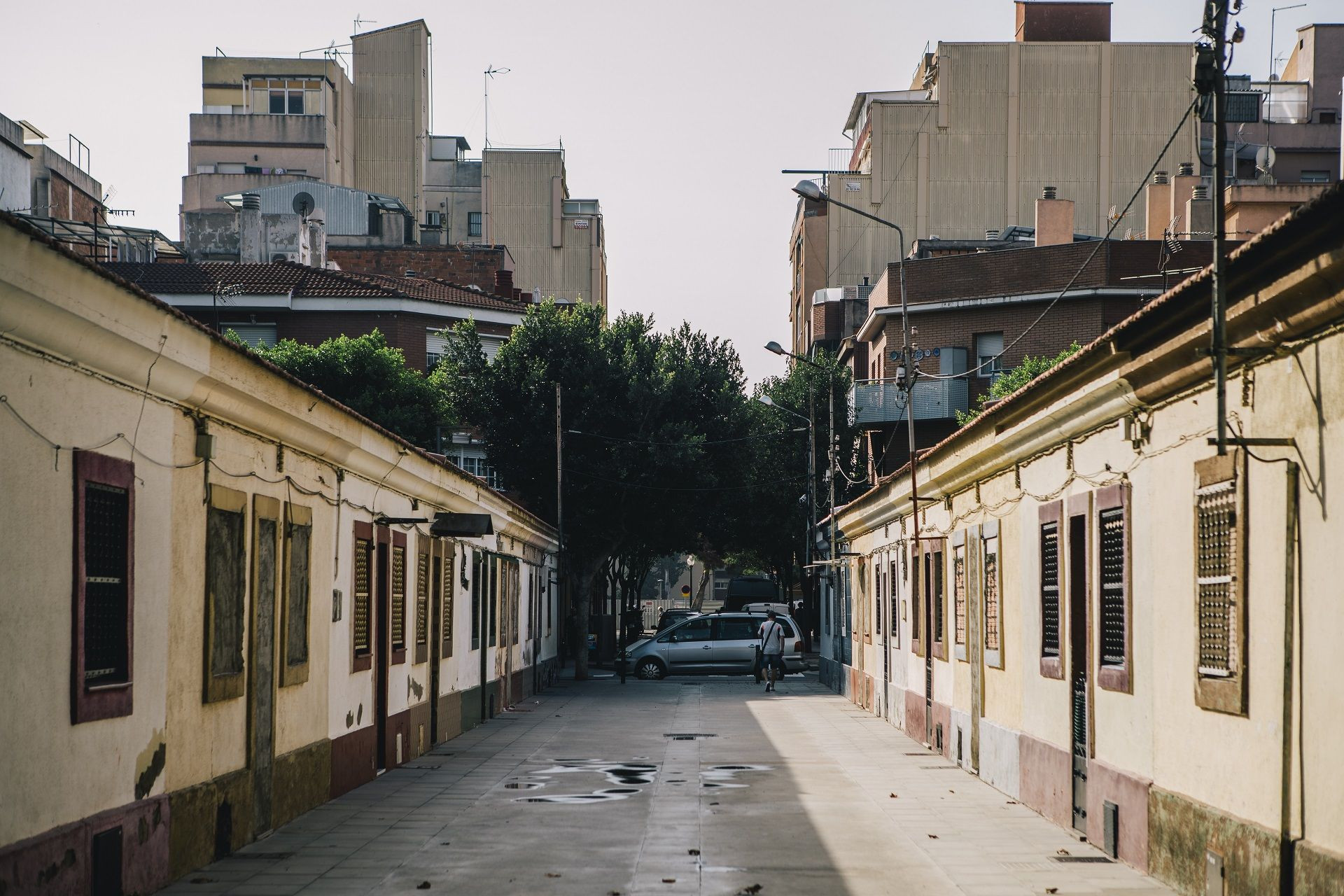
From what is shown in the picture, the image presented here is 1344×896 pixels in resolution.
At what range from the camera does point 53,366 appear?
8.52m

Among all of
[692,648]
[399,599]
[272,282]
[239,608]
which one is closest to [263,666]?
[239,608]

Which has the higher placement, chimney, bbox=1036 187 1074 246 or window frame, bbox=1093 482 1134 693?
chimney, bbox=1036 187 1074 246

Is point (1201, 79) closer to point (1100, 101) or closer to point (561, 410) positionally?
point (561, 410)

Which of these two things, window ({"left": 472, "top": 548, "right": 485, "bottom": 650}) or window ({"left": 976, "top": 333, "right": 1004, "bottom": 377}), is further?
window ({"left": 976, "top": 333, "right": 1004, "bottom": 377})

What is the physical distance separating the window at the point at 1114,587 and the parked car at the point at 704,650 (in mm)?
28646

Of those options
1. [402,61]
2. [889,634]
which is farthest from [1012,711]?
[402,61]

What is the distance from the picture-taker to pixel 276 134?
6906 centimetres

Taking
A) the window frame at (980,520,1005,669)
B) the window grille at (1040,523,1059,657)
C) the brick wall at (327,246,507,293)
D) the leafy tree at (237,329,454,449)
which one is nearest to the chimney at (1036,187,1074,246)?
the leafy tree at (237,329,454,449)

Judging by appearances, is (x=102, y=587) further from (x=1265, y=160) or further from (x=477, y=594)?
(x=1265, y=160)

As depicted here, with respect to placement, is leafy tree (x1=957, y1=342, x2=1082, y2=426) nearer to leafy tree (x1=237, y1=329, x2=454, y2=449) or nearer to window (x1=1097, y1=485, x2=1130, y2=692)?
leafy tree (x1=237, y1=329, x2=454, y2=449)

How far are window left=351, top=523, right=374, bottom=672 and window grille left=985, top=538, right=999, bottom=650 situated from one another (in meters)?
6.69

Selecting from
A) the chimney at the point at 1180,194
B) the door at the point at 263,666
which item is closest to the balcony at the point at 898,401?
the chimney at the point at 1180,194

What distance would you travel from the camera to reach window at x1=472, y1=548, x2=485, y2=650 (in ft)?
83.4

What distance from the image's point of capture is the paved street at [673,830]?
421 inches
